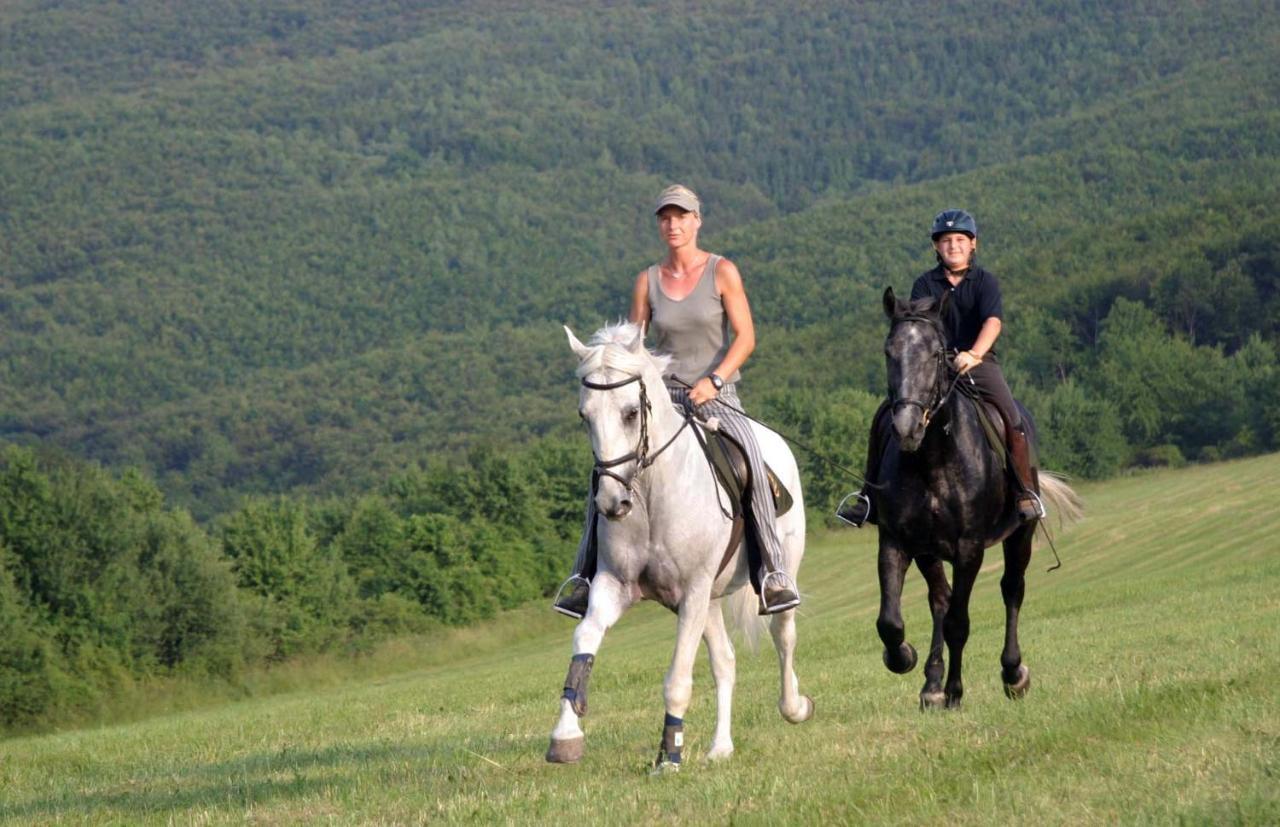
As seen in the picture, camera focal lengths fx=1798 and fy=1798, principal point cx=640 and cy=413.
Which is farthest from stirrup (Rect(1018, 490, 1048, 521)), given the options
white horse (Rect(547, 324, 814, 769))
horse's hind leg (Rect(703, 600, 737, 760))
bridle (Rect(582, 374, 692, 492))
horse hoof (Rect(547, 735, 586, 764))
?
horse hoof (Rect(547, 735, 586, 764))

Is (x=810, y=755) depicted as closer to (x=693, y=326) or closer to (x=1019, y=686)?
(x=693, y=326)

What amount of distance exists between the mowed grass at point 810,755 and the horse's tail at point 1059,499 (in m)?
1.36

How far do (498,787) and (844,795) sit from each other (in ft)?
8.45

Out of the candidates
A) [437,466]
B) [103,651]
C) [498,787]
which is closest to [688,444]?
[498,787]

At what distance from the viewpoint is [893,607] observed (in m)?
12.8

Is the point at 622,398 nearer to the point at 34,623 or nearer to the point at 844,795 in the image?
the point at 844,795

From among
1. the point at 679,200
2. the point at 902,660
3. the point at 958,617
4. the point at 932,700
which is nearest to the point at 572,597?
the point at 679,200

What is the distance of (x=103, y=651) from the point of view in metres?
60.0

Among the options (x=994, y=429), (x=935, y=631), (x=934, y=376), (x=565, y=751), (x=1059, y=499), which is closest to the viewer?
(x=565, y=751)

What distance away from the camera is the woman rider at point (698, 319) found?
11.7 metres

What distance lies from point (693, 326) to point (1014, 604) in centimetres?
431

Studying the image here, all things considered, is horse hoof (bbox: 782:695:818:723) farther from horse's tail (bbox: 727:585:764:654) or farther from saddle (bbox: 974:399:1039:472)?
saddle (bbox: 974:399:1039:472)

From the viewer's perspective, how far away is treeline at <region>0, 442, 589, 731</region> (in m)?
59.1

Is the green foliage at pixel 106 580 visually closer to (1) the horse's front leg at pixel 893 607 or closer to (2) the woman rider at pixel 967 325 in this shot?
(2) the woman rider at pixel 967 325
